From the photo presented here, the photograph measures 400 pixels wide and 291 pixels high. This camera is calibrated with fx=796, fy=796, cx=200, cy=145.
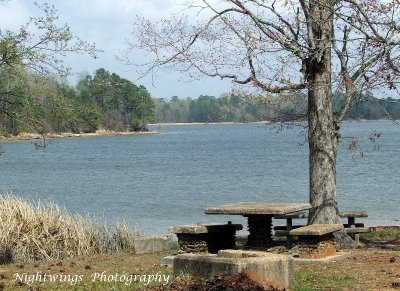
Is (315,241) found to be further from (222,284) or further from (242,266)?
(222,284)

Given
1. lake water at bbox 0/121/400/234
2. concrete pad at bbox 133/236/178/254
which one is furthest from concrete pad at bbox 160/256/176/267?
lake water at bbox 0/121/400/234

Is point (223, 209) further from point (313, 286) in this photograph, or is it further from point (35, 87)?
point (35, 87)

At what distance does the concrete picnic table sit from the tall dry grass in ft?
11.5

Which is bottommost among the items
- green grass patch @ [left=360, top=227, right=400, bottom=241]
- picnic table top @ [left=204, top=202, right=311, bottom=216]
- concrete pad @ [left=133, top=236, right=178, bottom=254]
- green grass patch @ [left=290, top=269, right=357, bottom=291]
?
green grass patch @ [left=360, top=227, right=400, bottom=241]

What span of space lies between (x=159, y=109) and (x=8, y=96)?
157 m

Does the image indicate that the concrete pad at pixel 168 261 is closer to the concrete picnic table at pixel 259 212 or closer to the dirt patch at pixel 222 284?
the concrete picnic table at pixel 259 212

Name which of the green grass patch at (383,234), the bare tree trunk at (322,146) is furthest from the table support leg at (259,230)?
the green grass patch at (383,234)

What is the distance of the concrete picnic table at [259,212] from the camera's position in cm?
1289

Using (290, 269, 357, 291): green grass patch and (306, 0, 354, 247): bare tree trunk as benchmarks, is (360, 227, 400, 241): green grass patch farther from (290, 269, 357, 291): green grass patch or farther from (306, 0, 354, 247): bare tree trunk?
(290, 269, 357, 291): green grass patch

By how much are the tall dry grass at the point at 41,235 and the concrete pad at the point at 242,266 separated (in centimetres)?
625

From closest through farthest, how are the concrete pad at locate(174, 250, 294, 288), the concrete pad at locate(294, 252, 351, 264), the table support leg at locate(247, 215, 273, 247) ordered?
the concrete pad at locate(174, 250, 294, 288)
the concrete pad at locate(294, 252, 351, 264)
the table support leg at locate(247, 215, 273, 247)

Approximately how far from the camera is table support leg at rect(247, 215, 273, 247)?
1405 cm

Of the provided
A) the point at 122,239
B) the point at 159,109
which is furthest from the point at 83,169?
the point at 159,109

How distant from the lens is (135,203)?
33.5m
